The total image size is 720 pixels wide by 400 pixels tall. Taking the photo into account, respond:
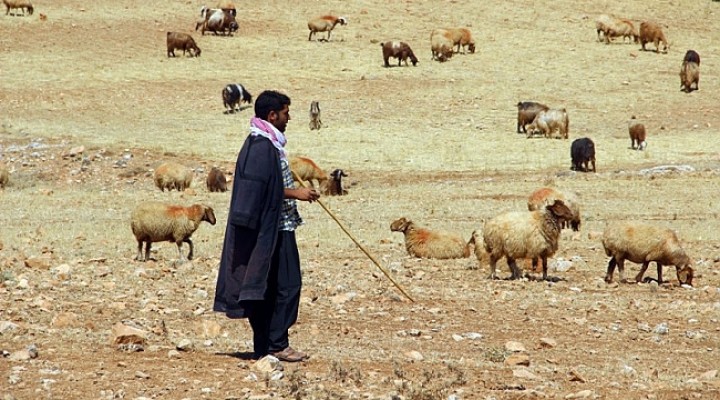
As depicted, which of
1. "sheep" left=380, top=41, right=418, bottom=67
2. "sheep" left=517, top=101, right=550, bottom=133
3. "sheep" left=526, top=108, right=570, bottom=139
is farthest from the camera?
"sheep" left=380, top=41, right=418, bottom=67

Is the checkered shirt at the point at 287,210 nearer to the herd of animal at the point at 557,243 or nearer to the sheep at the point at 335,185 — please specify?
the herd of animal at the point at 557,243

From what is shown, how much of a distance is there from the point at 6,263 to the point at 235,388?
6070mm

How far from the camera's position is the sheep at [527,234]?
500 inches

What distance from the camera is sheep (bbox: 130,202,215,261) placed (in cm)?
1408

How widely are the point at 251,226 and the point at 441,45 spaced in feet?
99.8

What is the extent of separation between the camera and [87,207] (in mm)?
20109

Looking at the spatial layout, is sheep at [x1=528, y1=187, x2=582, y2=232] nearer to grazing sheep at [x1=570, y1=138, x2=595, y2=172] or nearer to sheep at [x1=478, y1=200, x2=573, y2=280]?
sheep at [x1=478, y1=200, x2=573, y2=280]

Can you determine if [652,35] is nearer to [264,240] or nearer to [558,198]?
[558,198]

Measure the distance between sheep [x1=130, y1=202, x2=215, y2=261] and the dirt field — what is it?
373 millimetres

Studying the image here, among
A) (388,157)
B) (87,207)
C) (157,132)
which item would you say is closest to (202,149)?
(157,132)

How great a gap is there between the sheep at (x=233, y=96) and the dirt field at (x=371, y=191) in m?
0.38

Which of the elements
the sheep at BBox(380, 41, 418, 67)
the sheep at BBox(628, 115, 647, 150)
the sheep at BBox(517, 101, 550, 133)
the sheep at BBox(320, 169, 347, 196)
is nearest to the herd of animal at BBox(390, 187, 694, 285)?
the sheep at BBox(320, 169, 347, 196)

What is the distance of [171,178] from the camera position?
22859mm

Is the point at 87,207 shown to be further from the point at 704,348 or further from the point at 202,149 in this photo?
the point at 704,348
